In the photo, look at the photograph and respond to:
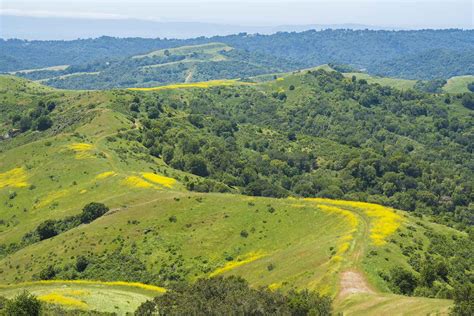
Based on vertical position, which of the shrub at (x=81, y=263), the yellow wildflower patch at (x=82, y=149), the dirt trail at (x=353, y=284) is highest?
the dirt trail at (x=353, y=284)

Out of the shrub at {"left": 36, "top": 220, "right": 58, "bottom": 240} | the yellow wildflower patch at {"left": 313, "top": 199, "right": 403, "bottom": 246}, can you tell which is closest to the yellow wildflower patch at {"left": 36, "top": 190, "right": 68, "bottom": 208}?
the shrub at {"left": 36, "top": 220, "right": 58, "bottom": 240}

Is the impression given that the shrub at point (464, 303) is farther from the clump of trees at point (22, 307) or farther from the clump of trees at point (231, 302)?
the clump of trees at point (22, 307)

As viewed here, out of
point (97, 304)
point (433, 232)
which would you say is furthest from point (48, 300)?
point (433, 232)

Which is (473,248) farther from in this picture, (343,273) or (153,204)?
(153,204)

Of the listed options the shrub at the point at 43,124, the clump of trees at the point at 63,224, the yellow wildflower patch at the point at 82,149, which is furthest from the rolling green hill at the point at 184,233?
the shrub at the point at 43,124

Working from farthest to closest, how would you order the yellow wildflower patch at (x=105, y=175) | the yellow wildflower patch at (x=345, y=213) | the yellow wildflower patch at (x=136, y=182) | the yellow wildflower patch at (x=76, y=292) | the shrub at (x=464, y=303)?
the yellow wildflower patch at (x=105, y=175), the yellow wildflower patch at (x=136, y=182), the yellow wildflower patch at (x=345, y=213), the yellow wildflower patch at (x=76, y=292), the shrub at (x=464, y=303)

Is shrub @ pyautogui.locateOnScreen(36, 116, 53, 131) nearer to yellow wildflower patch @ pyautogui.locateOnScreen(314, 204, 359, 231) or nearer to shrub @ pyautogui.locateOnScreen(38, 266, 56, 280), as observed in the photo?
Result: shrub @ pyautogui.locateOnScreen(38, 266, 56, 280)

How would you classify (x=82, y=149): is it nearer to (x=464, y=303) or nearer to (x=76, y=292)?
(x=76, y=292)
